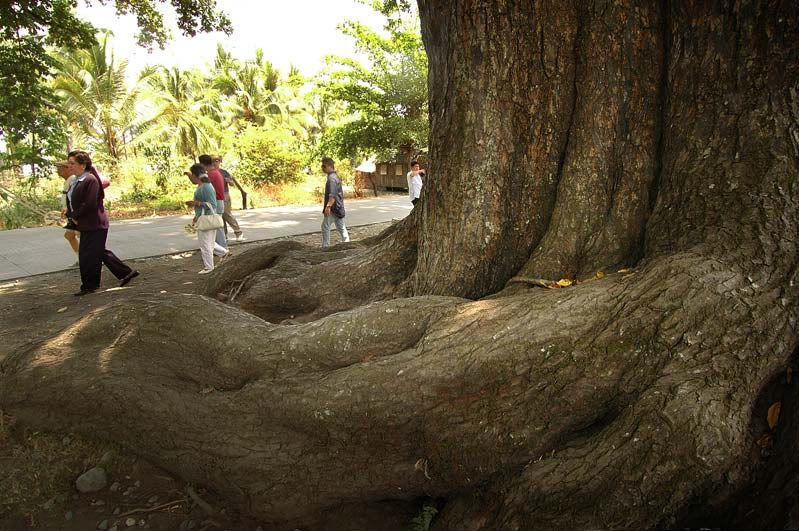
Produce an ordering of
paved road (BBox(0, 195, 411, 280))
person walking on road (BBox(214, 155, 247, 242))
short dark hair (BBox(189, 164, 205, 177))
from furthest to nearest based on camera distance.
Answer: person walking on road (BBox(214, 155, 247, 242))
paved road (BBox(0, 195, 411, 280))
short dark hair (BBox(189, 164, 205, 177))

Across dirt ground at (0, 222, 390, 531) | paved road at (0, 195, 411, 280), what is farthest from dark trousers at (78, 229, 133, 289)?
dirt ground at (0, 222, 390, 531)

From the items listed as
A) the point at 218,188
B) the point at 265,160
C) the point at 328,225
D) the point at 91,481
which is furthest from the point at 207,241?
the point at 265,160

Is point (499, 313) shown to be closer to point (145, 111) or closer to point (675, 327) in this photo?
point (675, 327)

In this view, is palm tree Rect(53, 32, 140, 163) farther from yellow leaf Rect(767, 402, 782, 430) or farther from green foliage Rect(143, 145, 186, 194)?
yellow leaf Rect(767, 402, 782, 430)

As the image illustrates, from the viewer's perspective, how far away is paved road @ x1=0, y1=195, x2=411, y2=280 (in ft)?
29.7

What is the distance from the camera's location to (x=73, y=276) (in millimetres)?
7965

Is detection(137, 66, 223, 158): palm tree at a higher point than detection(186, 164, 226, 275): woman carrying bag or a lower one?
higher

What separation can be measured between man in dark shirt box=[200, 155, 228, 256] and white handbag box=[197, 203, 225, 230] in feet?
2.09

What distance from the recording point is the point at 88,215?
6.30 meters

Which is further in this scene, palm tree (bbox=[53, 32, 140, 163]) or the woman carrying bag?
palm tree (bbox=[53, 32, 140, 163])

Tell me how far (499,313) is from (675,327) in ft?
2.63

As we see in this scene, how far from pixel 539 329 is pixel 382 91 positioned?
23.6 metres

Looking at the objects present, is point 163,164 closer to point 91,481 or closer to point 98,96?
point 98,96

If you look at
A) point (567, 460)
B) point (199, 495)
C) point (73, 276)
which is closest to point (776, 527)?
point (567, 460)
